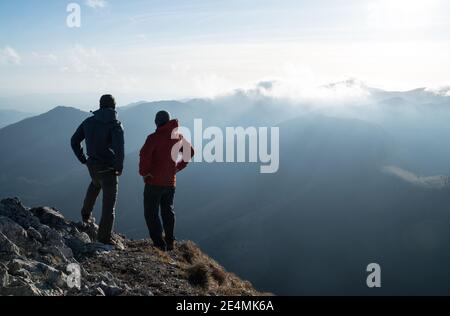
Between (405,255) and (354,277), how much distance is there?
28.6 m

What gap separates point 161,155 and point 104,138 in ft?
6.03

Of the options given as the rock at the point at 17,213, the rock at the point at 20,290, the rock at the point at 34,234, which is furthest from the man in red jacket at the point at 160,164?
the rock at the point at 20,290

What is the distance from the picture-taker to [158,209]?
14.0 metres

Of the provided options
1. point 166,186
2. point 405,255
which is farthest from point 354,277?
point 166,186

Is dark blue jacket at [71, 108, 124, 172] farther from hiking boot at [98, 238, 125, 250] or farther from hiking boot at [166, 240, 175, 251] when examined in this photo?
hiking boot at [166, 240, 175, 251]

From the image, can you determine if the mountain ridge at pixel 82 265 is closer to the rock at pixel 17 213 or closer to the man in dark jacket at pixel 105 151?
the rock at pixel 17 213

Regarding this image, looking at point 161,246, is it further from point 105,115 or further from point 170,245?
point 105,115

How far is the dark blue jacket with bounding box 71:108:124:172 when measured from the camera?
12.1m

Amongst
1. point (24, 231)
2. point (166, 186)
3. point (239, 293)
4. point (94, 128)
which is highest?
point (94, 128)

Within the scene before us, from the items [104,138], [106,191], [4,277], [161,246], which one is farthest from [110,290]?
[161,246]

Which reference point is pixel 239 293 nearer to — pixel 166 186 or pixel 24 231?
pixel 166 186

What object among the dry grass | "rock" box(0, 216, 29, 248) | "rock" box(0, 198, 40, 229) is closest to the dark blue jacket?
"rock" box(0, 198, 40, 229)

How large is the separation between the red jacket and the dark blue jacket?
100 cm
